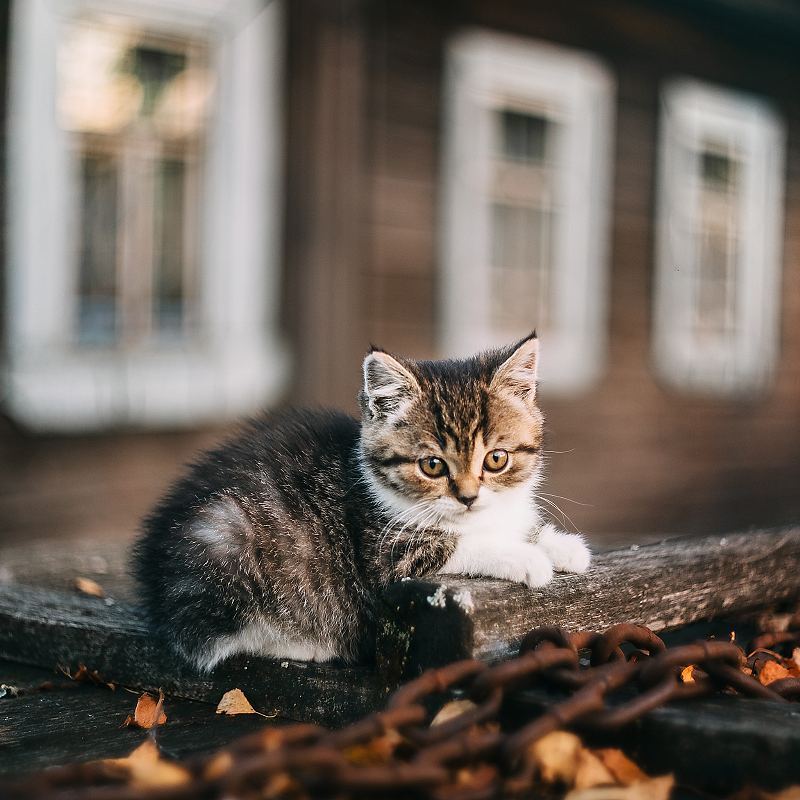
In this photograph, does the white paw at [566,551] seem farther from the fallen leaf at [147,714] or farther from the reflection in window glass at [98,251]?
the reflection in window glass at [98,251]

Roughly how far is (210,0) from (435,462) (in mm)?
4991

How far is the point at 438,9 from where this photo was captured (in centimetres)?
830

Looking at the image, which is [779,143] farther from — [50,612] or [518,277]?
[50,612]

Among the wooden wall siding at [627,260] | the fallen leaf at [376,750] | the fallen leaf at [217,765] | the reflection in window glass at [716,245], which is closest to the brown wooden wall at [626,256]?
the wooden wall siding at [627,260]

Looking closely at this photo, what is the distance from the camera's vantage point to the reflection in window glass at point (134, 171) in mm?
6406

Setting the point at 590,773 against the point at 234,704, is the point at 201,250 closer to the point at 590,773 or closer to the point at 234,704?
the point at 234,704

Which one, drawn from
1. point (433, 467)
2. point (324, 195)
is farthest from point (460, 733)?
point (324, 195)

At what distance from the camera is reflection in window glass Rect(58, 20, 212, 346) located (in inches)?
252

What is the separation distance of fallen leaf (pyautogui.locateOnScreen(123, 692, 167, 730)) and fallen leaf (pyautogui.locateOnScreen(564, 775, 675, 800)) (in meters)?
0.82

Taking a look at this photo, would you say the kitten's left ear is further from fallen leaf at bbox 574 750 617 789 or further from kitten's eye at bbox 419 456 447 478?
fallen leaf at bbox 574 750 617 789

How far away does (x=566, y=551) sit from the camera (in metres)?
2.39

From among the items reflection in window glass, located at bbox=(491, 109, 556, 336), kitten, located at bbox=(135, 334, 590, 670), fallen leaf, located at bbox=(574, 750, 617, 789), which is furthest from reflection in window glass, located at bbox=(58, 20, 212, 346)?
fallen leaf, located at bbox=(574, 750, 617, 789)

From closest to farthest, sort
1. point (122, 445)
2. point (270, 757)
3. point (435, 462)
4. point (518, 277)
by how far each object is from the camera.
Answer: point (270, 757) → point (435, 462) → point (122, 445) → point (518, 277)

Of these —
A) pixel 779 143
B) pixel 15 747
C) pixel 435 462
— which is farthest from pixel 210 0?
pixel 779 143
